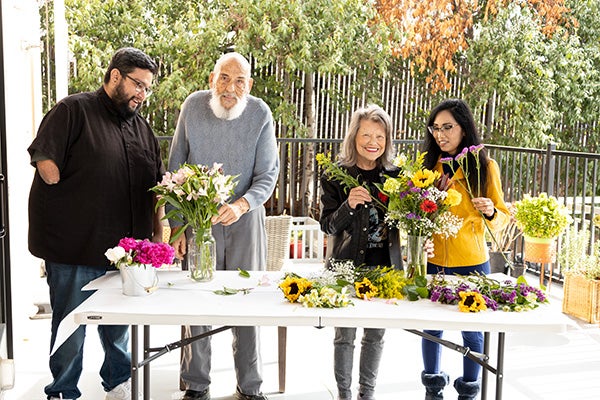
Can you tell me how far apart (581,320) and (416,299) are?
270 cm

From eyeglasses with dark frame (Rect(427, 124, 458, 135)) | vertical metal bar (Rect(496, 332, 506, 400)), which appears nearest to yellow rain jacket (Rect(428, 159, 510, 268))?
eyeglasses with dark frame (Rect(427, 124, 458, 135))

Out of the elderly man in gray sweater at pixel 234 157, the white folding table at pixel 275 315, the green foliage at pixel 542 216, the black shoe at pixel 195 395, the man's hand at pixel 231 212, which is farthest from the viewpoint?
the green foliage at pixel 542 216

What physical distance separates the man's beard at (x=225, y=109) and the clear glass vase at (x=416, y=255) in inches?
35.5

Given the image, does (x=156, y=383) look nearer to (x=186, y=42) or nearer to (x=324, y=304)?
(x=324, y=304)

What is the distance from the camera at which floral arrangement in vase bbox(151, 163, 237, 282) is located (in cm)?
254

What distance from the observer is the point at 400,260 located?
9.30 feet

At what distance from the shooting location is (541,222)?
4914 millimetres

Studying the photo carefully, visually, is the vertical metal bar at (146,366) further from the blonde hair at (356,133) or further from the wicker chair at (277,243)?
the wicker chair at (277,243)

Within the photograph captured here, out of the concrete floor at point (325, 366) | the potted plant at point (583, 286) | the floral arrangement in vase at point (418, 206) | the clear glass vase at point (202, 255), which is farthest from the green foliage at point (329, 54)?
the floral arrangement in vase at point (418, 206)

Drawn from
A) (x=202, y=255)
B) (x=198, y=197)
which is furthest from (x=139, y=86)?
(x=202, y=255)

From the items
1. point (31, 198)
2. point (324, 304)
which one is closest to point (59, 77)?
point (31, 198)

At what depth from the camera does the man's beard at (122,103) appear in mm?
2836

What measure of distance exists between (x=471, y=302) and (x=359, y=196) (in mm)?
578

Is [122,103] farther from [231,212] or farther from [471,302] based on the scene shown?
[471,302]
